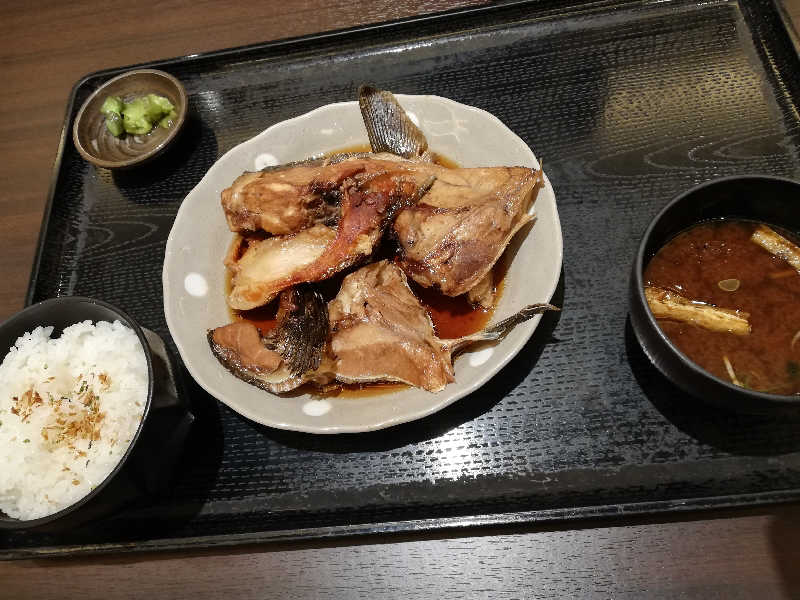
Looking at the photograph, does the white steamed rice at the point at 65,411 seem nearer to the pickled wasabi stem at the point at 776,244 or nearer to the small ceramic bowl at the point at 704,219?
the small ceramic bowl at the point at 704,219

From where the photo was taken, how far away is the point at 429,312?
7.55 ft

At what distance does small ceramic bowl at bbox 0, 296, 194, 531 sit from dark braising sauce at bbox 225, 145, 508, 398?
17.4 inches

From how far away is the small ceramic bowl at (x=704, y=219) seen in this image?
5.33 feet

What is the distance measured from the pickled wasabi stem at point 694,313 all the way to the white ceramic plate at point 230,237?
35 centimetres

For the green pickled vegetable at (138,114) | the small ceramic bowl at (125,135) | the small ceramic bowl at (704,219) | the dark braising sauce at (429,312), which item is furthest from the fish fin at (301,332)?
the green pickled vegetable at (138,114)

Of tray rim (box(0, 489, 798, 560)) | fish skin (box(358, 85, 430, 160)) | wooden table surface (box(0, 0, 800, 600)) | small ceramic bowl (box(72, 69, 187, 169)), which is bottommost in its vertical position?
wooden table surface (box(0, 0, 800, 600))

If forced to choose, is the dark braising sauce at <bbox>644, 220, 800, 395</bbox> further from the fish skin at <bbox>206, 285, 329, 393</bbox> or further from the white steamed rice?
the white steamed rice

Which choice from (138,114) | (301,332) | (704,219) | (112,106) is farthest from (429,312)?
(112,106)

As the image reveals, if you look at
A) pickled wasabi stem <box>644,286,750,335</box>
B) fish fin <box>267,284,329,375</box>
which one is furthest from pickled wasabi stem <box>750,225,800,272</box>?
fish fin <box>267,284,329,375</box>

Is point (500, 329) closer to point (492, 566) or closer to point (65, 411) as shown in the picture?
point (492, 566)

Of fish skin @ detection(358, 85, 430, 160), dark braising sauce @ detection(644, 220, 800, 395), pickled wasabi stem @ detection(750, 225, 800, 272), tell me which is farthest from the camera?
fish skin @ detection(358, 85, 430, 160)

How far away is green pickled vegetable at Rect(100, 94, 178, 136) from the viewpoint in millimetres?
2779

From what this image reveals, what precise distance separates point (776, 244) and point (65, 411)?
255 centimetres

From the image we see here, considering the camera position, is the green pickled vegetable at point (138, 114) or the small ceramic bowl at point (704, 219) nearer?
the small ceramic bowl at point (704, 219)
